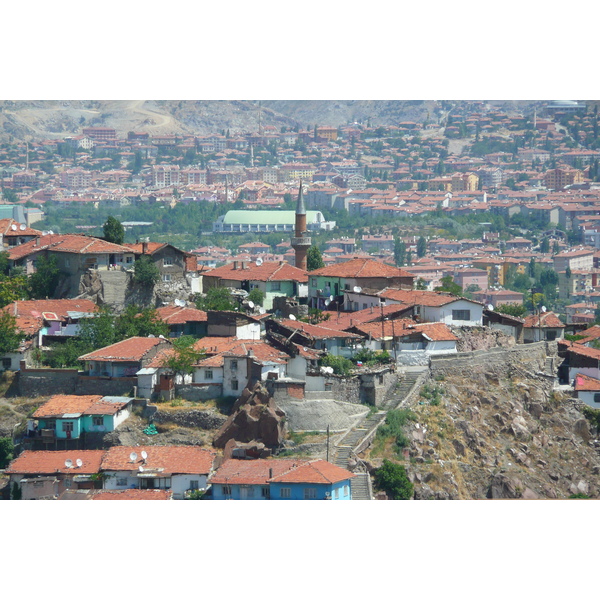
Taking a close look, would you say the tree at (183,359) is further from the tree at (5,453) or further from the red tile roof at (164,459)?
the tree at (5,453)

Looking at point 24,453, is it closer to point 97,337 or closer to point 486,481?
point 97,337

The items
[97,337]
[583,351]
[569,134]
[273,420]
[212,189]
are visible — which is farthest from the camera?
[569,134]

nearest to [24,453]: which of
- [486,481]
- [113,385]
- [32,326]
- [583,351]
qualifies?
[113,385]

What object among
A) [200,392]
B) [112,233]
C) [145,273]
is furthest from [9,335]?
[112,233]

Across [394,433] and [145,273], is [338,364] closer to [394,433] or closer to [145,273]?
[394,433]

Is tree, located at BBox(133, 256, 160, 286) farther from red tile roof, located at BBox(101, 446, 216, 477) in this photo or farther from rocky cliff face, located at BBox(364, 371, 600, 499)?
rocky cliff face, located at BBox(364, 371, 600, 499)

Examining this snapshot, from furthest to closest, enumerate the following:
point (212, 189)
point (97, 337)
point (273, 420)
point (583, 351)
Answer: point (212, 189) → point (583, 351) → point (97, 337) → point (273, 420)
